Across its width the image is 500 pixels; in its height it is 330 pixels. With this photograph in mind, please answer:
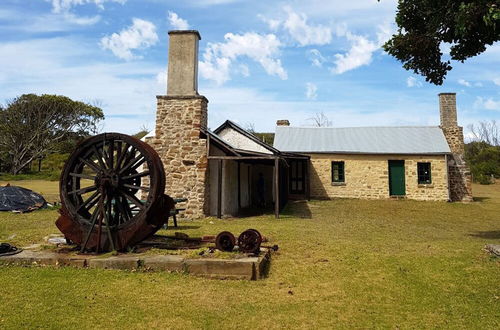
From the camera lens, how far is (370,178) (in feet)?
66.4

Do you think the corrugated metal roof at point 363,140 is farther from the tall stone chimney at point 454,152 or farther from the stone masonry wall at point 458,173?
the stone masonry wall at point 458,173

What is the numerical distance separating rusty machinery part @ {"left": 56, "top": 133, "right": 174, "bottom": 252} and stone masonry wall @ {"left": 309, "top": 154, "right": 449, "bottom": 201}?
14705mm

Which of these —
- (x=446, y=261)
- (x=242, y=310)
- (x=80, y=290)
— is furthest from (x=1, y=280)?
(x=446, y=261)

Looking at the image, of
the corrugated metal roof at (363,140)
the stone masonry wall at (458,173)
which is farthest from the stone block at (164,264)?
the stone masonry wall at (458,173)

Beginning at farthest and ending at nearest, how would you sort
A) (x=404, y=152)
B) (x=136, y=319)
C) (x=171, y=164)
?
(x=404, y=152) → (x=171, y=164) → (x=136, y=319)

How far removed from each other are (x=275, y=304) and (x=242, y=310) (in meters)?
0.48

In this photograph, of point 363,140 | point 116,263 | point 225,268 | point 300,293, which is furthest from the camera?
point 363,140

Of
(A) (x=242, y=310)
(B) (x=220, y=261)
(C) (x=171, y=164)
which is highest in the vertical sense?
(C) (x=171, y=164)

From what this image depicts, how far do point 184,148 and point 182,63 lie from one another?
3064mm

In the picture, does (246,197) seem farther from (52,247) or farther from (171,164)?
(52,247)

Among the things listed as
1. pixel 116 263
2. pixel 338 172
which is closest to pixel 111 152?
pixel 116 263

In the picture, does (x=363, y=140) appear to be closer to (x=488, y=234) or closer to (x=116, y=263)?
(x=488, y=234)

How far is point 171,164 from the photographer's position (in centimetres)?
1251

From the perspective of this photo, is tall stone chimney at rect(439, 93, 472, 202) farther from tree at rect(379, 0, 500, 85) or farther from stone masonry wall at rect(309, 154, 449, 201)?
tree at rect(379, 0, 500, 85)
